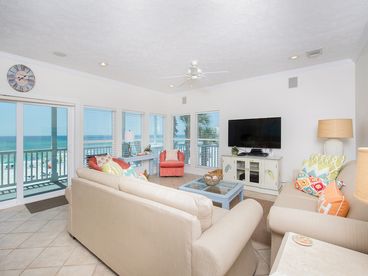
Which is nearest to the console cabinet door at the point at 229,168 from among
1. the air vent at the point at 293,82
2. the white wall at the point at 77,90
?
the air vent at the point at 293,82

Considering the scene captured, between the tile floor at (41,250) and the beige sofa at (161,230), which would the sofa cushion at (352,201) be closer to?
the beige sofa at (161,230)

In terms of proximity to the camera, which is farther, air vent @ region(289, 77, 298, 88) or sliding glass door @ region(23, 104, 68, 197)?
air vent @ region(289, 77, 298, 88)

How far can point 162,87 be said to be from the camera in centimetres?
498

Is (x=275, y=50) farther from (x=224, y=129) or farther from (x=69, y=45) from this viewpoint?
(x=69, y=45)

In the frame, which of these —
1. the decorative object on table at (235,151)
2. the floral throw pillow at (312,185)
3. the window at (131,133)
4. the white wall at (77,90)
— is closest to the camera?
the floral throw pillow at (312,185)

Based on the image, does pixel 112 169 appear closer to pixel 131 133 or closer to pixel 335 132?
pixel 131 133

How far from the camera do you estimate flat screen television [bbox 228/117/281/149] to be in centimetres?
383

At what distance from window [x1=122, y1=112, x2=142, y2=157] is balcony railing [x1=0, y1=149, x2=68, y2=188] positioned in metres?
1.33

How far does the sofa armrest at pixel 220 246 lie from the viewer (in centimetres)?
95

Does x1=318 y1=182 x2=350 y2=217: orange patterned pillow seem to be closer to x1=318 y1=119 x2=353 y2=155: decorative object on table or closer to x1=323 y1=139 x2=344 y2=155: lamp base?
x1=318 y1=119 x2=353 y2=155: decorative object on table

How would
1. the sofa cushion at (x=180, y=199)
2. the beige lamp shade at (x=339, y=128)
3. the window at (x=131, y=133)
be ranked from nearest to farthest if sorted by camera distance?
the sofa cushion at (x=180, y=199) < the beige lamp shade at (x=339, y=128) < the window at (x=131, y=133)

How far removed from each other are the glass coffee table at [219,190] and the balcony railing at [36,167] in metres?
2.76

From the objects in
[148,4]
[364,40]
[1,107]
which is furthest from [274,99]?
[1,107]

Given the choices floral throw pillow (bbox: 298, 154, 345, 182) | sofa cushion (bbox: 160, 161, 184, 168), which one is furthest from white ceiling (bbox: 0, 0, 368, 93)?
sofa cushion (bbox: 160, 161, 184, 168)
